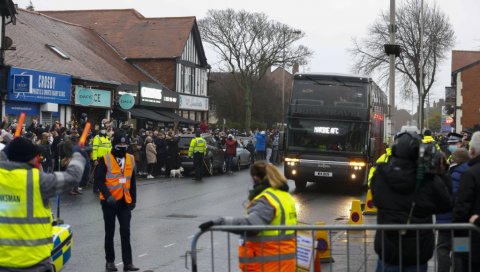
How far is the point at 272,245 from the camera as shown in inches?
229

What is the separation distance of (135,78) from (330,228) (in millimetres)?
38571

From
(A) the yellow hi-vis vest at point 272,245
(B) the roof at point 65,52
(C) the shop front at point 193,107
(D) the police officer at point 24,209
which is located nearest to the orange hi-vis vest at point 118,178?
(D) the police officer at point 24,209

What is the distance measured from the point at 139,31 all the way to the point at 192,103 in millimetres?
6266

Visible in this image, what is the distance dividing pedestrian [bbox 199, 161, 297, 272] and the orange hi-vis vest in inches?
151

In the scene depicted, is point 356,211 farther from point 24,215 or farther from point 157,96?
point 157,96

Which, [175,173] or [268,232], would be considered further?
[175,173]

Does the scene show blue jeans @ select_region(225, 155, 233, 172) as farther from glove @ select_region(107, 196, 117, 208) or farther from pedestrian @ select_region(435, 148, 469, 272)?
pedestrian @ select_region(435, 148, 469, 272)

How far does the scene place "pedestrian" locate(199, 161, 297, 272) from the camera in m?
5.77

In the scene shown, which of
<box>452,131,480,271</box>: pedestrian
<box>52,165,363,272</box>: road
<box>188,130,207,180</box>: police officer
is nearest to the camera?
<box>452,131,480,271</box>: pedestrian

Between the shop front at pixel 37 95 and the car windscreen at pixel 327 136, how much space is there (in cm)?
1310

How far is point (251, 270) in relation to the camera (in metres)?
5.85

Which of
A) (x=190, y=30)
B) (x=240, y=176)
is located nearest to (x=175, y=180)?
(x=240, y=176)

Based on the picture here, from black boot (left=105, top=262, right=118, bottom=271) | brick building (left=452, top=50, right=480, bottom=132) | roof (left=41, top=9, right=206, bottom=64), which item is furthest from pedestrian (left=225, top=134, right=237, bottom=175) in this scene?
brick building (left=452, top=50, right=480, bottom=132)

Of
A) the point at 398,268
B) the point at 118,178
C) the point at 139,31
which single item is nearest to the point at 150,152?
the point at 118,178
